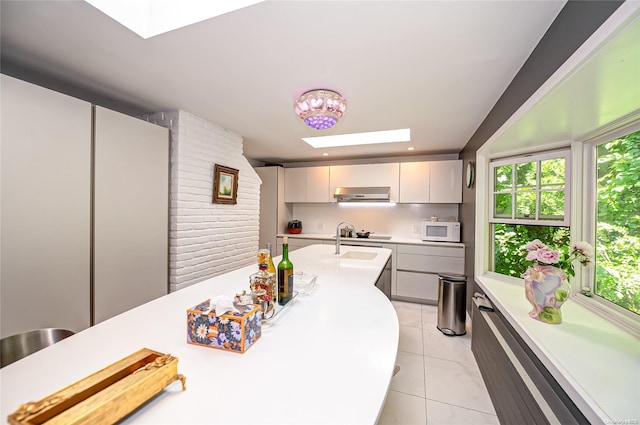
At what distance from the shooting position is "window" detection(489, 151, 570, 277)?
1965 millimetres

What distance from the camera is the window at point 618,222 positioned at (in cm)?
137

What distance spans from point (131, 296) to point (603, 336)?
3330 millimetres

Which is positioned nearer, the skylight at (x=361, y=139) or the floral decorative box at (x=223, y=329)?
the floral decorative box at (x=223, y=329)

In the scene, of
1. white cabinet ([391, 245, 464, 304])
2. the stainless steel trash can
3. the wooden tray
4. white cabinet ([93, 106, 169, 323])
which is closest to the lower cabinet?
white cabinet ([391, 245, 464, 304])

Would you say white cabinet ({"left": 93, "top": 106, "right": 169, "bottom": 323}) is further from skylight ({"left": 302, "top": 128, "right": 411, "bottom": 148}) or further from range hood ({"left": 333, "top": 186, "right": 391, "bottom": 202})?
range hood ({"left": 333, "top": 186, "right": 391, "bottom": 202})

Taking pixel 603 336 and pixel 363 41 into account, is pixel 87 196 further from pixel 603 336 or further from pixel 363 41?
pixel 603 336

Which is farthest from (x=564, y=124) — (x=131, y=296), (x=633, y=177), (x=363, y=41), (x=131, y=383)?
(x=131, y=296)

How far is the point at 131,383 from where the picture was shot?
0.61 m

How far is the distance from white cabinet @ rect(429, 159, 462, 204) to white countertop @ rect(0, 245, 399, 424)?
3147 millimetres

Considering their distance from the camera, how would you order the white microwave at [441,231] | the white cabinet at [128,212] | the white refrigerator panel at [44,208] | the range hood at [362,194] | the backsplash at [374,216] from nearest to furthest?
the white refrigerator panel at [44,208], the white cabinet at [128,212], the white microwave at [441,231], the range hood at [362,194], the backsplash at [374,216]

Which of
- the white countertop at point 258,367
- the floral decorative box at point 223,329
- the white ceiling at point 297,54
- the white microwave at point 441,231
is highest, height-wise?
the white ceiling at point 297,54

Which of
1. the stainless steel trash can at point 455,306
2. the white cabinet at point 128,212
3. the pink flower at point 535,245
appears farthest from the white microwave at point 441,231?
the white cabinet at point 128,212

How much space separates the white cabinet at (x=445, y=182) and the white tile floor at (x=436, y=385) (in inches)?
76.5

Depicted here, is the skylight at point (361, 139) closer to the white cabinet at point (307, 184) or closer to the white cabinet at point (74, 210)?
the white cabinet at point (307, 184)
